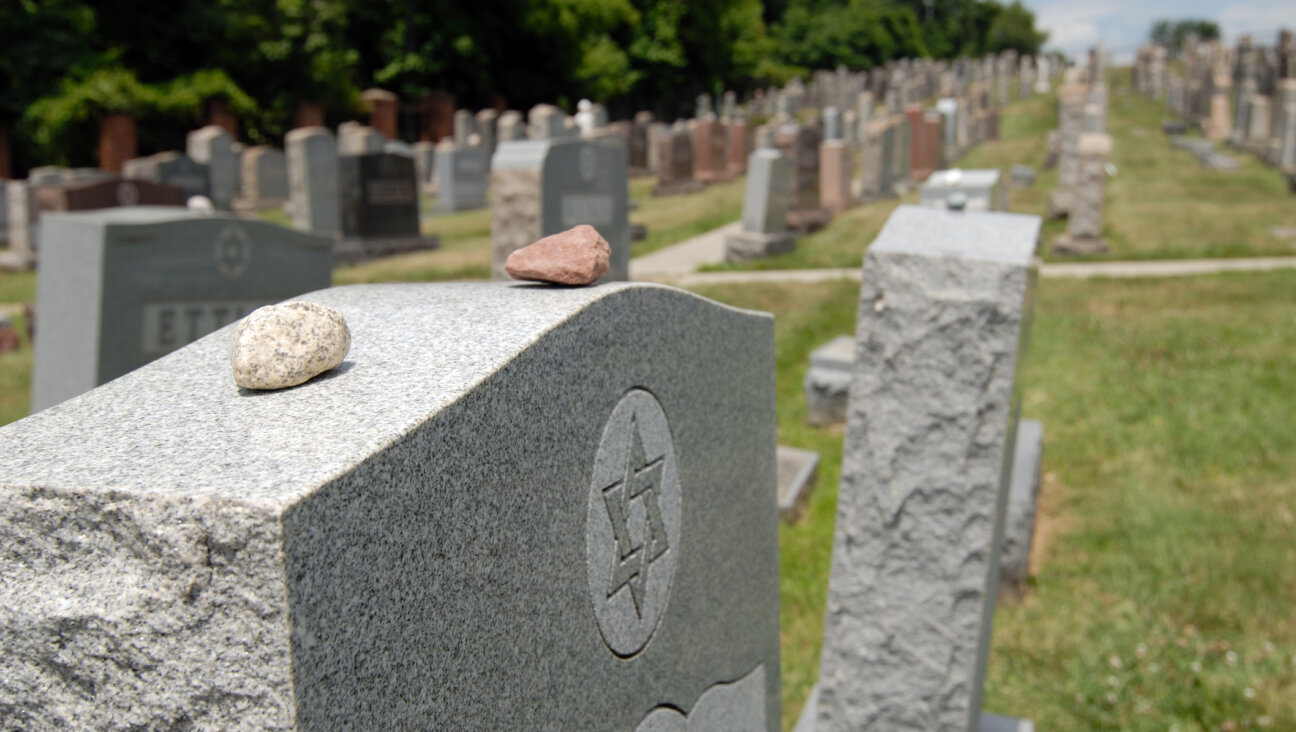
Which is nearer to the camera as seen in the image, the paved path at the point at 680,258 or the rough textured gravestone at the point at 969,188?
the rough textured gravestone at the point at 969,188

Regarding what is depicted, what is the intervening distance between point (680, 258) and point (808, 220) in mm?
2479

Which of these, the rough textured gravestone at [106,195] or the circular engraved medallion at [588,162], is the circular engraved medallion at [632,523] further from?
the rough textured gravestone at [106,195]

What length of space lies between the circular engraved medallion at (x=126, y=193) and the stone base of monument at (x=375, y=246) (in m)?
2.55

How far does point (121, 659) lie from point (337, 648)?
0.71 ft

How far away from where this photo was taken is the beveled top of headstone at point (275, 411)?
100cm

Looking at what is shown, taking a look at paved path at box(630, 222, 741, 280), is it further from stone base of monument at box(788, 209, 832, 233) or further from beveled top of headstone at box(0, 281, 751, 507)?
beveled top of headstone at box(0, 281, 751, 507)

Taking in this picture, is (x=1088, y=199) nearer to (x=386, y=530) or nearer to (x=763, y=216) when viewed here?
(x=763, y=216)

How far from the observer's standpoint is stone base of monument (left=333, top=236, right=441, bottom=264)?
516 inches

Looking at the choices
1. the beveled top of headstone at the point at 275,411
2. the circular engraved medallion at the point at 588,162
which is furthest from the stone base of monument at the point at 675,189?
the beveled top of headstone at the point at 275,411

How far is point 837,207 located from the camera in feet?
52.0

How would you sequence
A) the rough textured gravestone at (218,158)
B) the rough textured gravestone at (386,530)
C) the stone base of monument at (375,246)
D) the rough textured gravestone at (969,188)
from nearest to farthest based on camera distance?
the rough textured gravestone at (386,530) < the rough textured gravestone at (969,188) < the stone base of monument at (375,246) < the rough textured gravestone at (218,158)

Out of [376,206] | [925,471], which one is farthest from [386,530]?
[376,206]

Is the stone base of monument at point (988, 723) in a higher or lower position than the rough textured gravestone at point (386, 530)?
lower

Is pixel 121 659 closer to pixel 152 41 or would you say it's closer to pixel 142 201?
pixel 142 201
